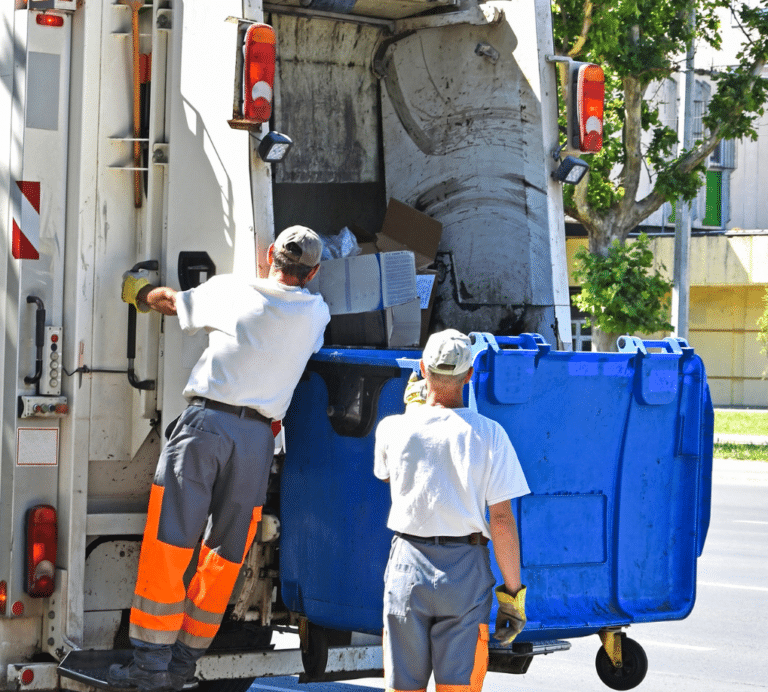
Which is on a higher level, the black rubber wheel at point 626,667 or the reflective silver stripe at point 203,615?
the reflective silver stripe at point 203,615

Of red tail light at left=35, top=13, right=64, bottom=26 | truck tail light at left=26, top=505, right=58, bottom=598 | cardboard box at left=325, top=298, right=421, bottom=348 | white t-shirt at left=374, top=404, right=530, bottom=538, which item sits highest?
red tail light at left=35, top=13, right=64, bottom=26

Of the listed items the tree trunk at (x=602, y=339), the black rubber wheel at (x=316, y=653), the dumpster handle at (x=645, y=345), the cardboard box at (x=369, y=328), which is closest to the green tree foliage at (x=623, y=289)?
the tree trunk at (x=602, y=339)

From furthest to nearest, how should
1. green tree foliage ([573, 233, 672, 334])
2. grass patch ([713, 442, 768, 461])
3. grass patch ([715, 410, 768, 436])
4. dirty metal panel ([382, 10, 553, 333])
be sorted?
grass patch ([715, 410, 768, 436])
grass patch ([713, 442, 768, 461])
green tree foliage ([573, 233, 672, 334])
dirty metal panel ([382, 10, 553, 333])

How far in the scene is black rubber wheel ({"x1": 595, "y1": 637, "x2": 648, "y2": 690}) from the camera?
4.28m

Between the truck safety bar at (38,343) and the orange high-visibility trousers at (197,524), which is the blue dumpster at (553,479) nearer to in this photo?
the orange high-visibility trousers at (197,524)

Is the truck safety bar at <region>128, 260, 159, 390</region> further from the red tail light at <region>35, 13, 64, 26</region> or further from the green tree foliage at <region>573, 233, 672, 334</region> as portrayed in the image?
the green tree foliage at <region>573, 233, 672, 334</region>

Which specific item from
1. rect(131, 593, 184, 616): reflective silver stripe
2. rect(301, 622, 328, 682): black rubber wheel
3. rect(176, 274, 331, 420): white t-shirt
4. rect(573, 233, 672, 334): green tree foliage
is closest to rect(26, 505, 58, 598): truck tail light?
rect(131, 593, 184, 616): reflective silver stripe

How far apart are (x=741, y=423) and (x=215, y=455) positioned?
856 inches

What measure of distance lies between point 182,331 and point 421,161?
171 centimetres

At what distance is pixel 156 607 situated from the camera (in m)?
3.87

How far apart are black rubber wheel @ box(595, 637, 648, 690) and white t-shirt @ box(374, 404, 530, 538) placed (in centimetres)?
93

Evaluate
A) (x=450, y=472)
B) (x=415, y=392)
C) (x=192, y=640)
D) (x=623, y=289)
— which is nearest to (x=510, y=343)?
(x=415, y=392)

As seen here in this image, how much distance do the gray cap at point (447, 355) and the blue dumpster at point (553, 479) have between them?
18 cm

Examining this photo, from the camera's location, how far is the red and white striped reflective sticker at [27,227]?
13.5 ft
